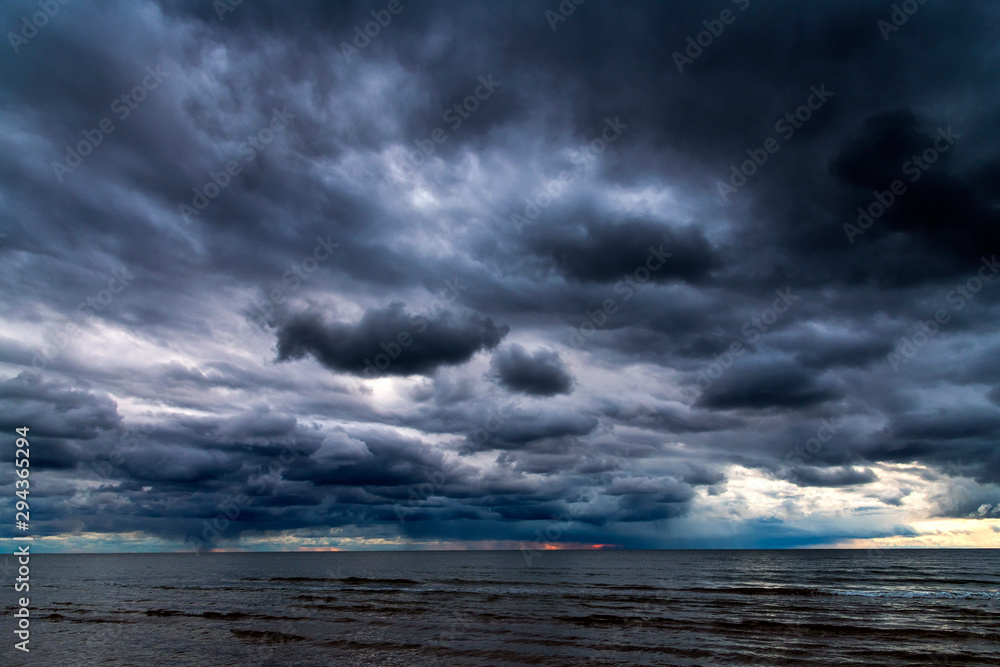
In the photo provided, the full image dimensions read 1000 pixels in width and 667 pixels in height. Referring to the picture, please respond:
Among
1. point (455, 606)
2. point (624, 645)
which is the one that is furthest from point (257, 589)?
point (624, 645)

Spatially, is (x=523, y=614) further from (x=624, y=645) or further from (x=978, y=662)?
(x=978, y=662)

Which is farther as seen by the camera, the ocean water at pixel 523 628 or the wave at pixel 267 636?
the wave at pixel 267 636

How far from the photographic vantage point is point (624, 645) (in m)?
30.2

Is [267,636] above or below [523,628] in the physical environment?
above

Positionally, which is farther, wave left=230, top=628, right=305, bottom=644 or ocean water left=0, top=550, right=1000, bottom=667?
wave left=230, top=628, right=305, bottom=644

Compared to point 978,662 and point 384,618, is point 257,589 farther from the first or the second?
point 978,662

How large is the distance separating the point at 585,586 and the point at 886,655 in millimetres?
45253

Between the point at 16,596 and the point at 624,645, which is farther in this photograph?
the point at 16,596

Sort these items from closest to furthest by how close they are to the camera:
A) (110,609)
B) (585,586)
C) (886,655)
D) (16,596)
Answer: (886,655)
(110,609)
(16,596)
(585,586)

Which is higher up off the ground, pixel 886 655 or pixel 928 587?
pixel 886 655

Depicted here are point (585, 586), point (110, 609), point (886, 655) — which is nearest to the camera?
point (886, 655)

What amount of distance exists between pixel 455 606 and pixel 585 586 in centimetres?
2723

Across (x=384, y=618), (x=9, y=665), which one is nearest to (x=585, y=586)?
(x=384, y=618)

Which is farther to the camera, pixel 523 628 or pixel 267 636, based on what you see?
pixel 523 628
